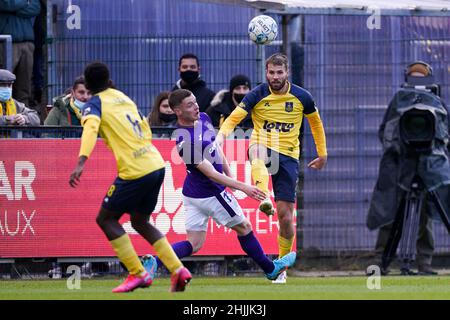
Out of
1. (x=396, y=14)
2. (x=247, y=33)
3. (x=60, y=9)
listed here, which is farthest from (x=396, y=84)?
(x=60, y=9)

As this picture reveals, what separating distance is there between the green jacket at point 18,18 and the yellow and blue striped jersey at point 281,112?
195 inches

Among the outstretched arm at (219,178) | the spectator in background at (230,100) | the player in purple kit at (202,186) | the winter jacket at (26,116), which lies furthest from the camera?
the spectator in background at (230,100)

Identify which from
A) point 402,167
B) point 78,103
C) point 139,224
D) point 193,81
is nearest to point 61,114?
point 78,103

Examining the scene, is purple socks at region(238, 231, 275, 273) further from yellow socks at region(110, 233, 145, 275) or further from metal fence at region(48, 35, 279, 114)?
metal fence at region(48, 35, 279, 114)

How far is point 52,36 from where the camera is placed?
1714 cm

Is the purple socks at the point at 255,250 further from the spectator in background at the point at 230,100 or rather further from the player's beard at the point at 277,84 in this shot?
the spectator in background at the point at 230,100

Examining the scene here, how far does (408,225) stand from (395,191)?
0.63m

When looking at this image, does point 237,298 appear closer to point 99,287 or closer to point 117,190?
point 117,190

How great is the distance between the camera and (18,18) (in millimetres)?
17828

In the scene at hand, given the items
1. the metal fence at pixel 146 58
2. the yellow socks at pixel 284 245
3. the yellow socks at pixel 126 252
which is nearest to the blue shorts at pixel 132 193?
the yellow socks at pixel 126 252

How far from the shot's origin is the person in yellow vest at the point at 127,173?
37.8 ft

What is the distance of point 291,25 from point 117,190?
6461 millimetres

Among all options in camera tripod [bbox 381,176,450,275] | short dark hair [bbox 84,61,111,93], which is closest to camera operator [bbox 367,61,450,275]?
camera tripod [bbox 381,176,450,275]

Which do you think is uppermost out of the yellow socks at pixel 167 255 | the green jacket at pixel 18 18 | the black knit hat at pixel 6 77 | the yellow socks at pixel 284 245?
the green jacket at pixel 18 18
